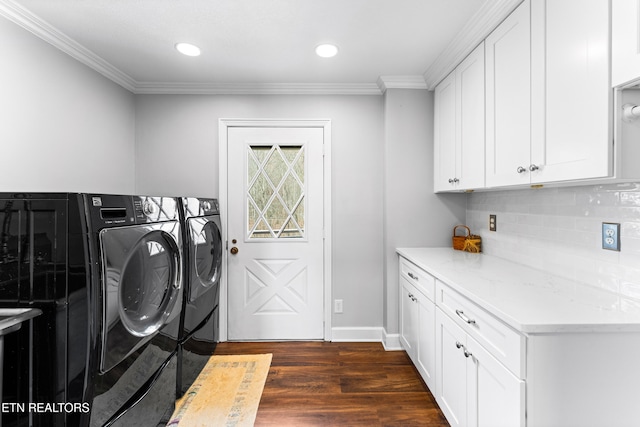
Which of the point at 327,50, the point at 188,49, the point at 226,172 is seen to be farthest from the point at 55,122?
the point at 327,50

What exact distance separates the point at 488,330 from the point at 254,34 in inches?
82.4

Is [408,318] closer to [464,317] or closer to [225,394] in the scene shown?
[464,317]

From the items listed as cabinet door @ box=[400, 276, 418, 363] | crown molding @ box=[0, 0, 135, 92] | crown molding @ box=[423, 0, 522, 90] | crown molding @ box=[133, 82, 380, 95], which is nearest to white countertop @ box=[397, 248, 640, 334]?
cabinet door @ box=[400, 276, 418, 363]

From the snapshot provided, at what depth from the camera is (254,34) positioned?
1.88 m

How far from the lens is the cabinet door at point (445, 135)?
7.15 ft

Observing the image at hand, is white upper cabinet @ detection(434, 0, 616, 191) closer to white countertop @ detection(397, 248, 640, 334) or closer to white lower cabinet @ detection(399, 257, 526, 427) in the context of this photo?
white countertop @ detection(397, 248, 640, 334)

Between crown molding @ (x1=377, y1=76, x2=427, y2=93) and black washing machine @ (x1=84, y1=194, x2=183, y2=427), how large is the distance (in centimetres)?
194

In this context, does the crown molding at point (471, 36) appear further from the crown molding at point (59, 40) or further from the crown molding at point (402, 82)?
the crown molding at point (59, 40)

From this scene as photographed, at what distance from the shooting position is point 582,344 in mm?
995

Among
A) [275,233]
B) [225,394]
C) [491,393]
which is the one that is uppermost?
[275,233]

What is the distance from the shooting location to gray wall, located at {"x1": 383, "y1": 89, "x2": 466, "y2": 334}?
2564mm

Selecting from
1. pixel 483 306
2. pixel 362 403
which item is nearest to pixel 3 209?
pixel 483 306

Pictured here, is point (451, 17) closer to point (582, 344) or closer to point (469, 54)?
point (469, 54)

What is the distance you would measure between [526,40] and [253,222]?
7.45 feet
